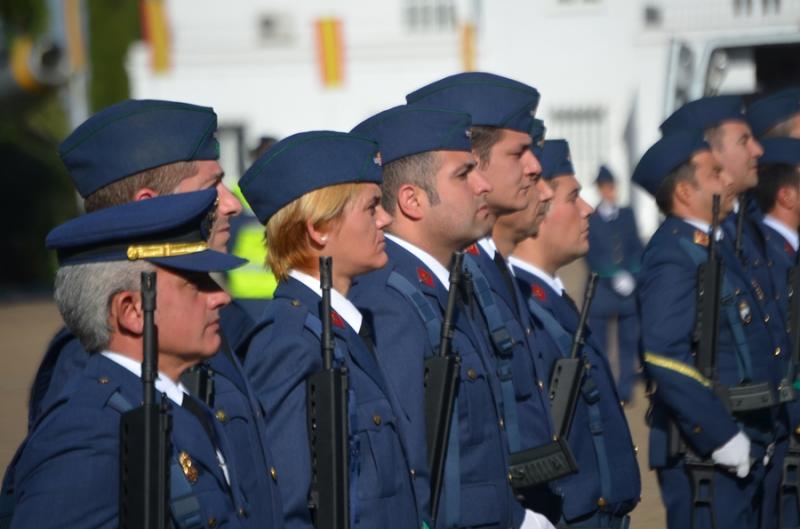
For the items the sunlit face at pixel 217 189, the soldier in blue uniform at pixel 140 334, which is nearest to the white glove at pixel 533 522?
the sunlit face at pixel 217 189

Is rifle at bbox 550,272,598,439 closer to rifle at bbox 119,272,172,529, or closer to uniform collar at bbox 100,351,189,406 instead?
uniform collar at bbox 100,351,189,406

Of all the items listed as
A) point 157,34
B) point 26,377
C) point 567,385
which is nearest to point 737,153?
point 567,385

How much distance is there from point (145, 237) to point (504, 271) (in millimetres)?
2320

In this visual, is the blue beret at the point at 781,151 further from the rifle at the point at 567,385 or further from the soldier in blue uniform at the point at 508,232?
the rifle at the point at 567,385

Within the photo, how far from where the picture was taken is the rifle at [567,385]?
5.55m

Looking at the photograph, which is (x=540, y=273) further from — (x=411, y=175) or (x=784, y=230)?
(x=784, y=230)

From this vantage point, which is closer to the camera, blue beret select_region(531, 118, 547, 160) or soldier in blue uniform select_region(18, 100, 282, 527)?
soldier in blue uniform select_region(18, 100, 282, 527)

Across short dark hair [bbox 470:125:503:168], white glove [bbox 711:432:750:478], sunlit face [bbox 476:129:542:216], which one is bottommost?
white glove [bbox 711:432:750:478]

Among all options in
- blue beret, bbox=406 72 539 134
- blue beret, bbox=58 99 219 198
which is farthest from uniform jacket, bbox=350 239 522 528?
blue beret, bbox=406 72 539 134

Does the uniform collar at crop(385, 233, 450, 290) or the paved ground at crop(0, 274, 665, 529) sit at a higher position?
the uniform collar at crop(385, 233, 450, 290)

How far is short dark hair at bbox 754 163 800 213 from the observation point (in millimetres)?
7219

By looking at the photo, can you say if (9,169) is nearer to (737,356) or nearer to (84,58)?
(84,58)

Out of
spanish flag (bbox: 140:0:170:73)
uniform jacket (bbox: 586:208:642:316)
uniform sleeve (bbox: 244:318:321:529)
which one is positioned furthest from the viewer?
spanish flag (bbox: 140:0:170:73)

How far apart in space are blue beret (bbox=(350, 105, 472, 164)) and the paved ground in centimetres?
347
